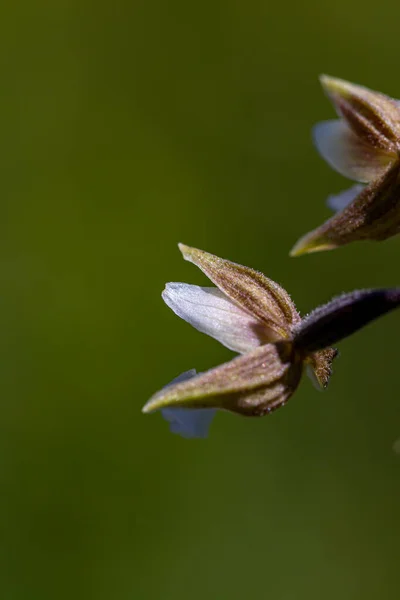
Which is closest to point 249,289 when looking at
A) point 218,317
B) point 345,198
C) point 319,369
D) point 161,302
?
point 218,317

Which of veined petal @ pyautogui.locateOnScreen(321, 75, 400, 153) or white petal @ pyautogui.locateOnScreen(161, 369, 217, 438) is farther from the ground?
veined petal @ pyautogui.locateOnScreen(321, 75, 400, 153)

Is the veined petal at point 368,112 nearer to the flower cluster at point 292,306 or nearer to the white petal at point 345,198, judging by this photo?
the flower cluster at point 292,306

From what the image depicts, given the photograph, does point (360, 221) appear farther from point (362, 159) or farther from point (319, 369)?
point (319, 369)

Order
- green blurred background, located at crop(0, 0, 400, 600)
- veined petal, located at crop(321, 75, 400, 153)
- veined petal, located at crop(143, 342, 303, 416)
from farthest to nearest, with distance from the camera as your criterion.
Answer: green blurred background, located at crop(0, 0, 400, 600) → veined petal, located at crop(321, 75, 400, 153) → veined petal, located at crop(143, 342, 303, 416)

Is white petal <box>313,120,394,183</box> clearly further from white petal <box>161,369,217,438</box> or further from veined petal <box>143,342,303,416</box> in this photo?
white petal <box>161,369,217,438</box>

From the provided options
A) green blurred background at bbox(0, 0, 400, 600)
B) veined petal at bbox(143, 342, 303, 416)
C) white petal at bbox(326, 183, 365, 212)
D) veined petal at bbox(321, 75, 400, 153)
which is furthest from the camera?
green blurred background at bbox(0, 0, 400, 600)

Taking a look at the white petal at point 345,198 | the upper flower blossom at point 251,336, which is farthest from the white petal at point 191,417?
the white petal at point 345,198

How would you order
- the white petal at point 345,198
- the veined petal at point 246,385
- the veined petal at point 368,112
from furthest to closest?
the white petal at point 345,198
the veined petal at point 368,112
the veined petal at point 246,385

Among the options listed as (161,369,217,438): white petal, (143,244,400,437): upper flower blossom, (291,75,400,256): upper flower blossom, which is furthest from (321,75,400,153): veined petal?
(161,369,217,438): white petal

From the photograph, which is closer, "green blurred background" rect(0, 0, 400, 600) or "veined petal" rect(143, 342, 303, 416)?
"veined petal" rect(143, 342, 303, 416)
